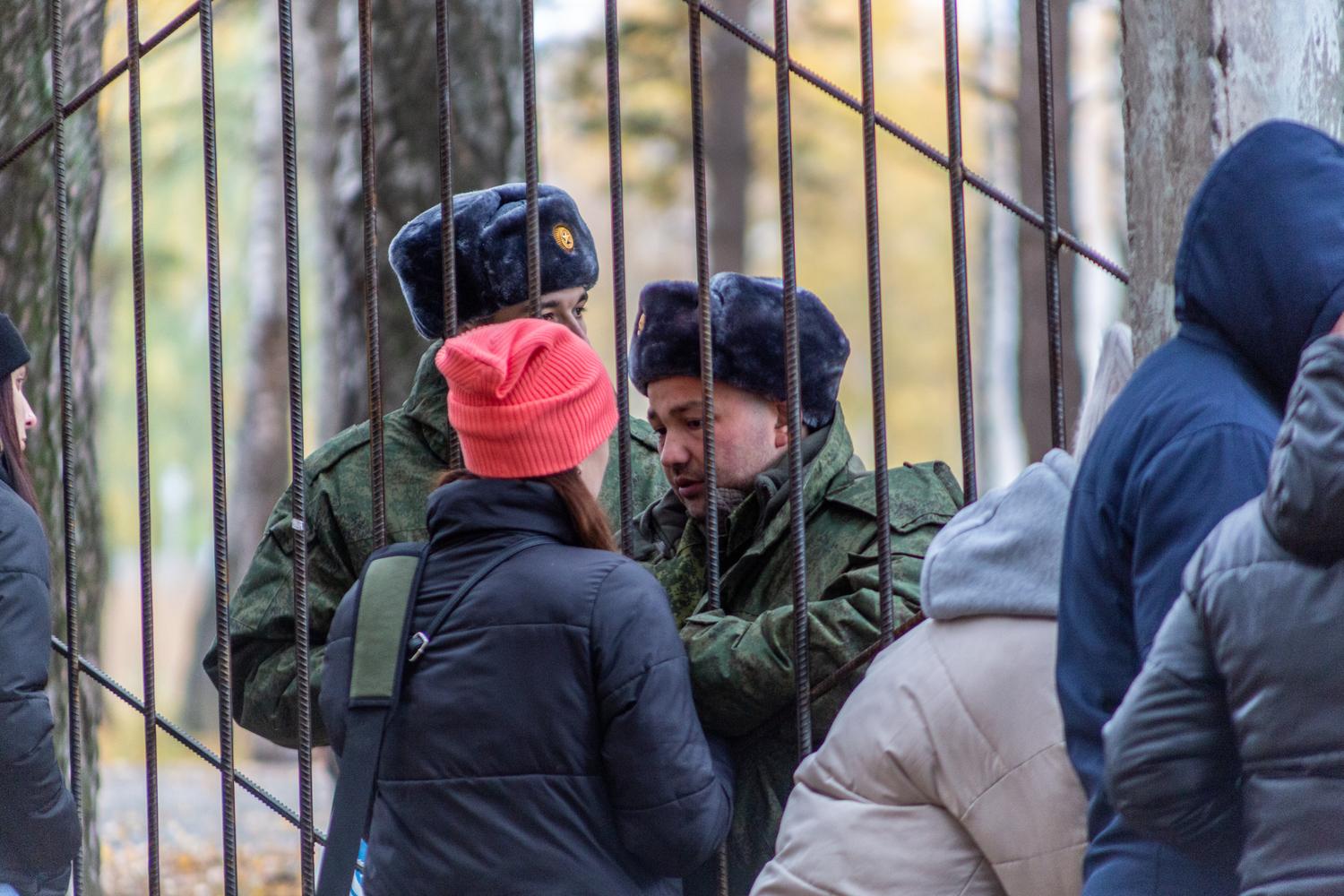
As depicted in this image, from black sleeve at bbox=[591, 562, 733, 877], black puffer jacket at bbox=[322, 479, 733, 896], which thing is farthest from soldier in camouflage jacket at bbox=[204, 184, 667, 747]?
black sleeve at bbox=[591, 562, 733, 877]

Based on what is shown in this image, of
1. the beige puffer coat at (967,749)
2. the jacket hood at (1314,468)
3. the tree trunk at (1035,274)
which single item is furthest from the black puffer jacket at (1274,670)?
the tree trunk at (1035,274)

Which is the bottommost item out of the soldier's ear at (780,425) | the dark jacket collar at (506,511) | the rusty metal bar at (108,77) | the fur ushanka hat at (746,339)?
the soldier's ear at (780,425)

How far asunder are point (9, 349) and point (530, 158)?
1299mm

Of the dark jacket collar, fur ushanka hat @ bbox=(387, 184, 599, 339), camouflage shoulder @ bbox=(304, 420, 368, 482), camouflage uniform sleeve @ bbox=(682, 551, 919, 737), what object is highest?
fur ushanka hat @ bbox=(387, 184, 599, 339)

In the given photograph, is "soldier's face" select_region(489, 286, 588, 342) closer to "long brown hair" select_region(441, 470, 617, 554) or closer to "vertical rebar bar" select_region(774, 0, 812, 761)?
"vertical rebar bar" select_region(774, 0, 812, 761)

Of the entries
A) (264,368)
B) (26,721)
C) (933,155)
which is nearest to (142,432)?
(26,721)

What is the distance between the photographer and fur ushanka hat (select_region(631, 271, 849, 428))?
2.97 m

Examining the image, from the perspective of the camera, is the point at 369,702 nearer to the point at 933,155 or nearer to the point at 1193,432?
the point at 1193,432

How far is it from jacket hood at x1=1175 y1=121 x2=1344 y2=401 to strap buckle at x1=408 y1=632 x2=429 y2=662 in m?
1.05

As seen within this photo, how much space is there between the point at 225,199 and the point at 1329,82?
27.5 metres

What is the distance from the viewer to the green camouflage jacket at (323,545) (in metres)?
3.18

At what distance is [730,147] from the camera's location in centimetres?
1449

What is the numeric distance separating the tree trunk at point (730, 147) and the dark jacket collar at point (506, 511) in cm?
1146

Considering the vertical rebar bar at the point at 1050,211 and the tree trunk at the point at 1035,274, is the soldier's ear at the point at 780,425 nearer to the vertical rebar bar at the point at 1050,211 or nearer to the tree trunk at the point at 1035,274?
the vertical rebar bar at the point at 1050,211
